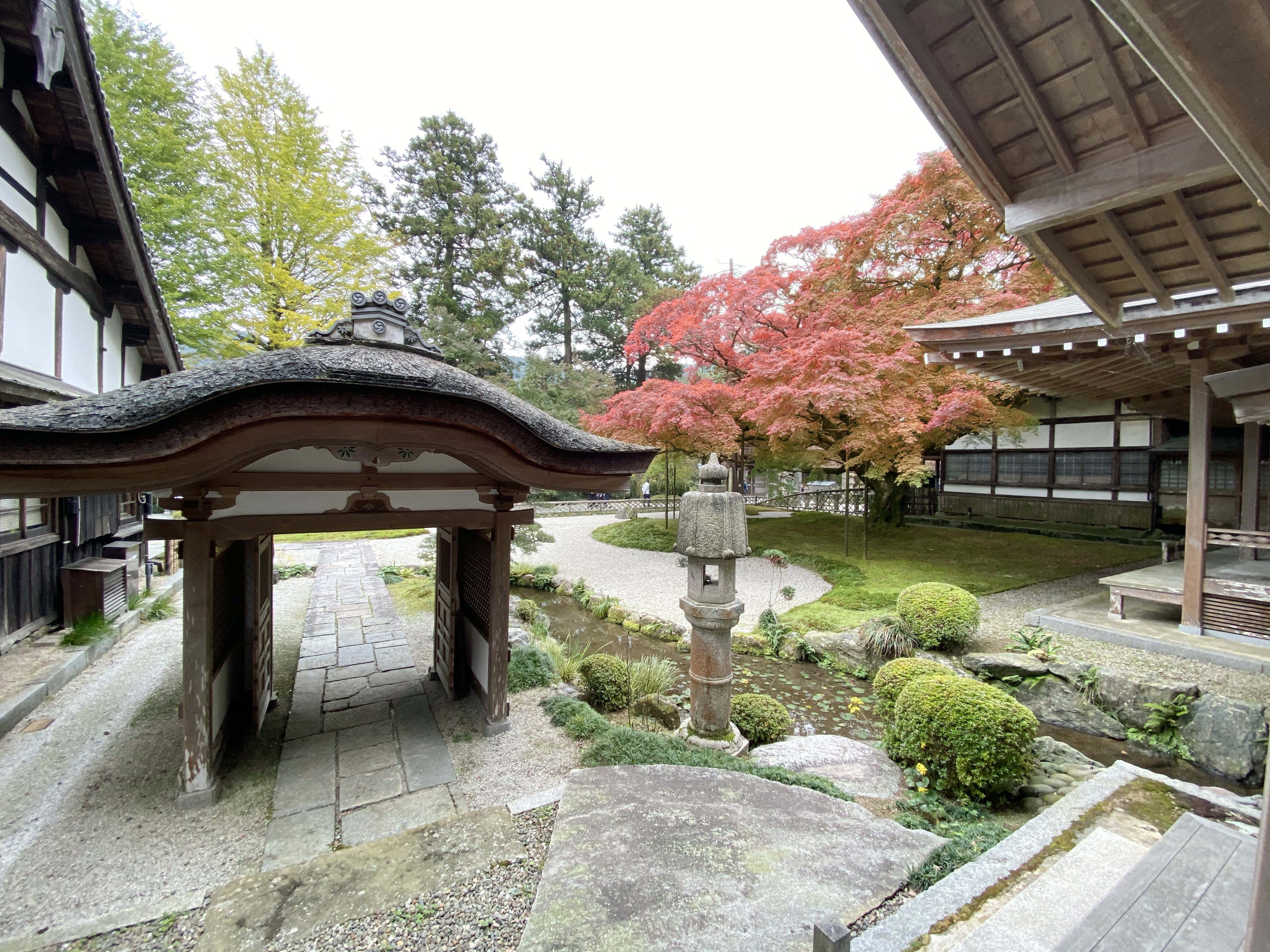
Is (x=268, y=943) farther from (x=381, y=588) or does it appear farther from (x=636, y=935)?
(x=381, y=588)

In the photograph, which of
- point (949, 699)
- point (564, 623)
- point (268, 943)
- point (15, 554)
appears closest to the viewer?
point (268, 943)

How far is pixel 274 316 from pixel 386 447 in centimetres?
1189

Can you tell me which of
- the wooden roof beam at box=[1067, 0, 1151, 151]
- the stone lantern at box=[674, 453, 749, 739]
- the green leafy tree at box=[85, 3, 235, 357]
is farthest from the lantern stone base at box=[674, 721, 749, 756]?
the green leafy tree at box=[85, 3, 235, 357]

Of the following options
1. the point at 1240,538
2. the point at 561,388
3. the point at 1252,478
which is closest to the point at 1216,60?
the point at 1240,538

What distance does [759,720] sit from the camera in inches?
178

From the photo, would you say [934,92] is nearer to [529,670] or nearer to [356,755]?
[356,755]

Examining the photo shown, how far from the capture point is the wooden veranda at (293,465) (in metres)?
2.19

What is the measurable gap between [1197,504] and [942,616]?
9.54 feet

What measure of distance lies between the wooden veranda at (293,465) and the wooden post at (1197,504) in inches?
254

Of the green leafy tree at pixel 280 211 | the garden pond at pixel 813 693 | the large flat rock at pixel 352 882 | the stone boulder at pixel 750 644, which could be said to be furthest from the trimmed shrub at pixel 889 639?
the green leafy tree at pixel 280 211

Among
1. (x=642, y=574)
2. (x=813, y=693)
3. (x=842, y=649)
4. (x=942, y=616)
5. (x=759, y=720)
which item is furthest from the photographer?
(x=642, y=574)

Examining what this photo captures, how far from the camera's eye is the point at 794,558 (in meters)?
11.6

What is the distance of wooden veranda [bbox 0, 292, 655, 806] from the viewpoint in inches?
86.2

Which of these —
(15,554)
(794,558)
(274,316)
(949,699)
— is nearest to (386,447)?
(949,699)
